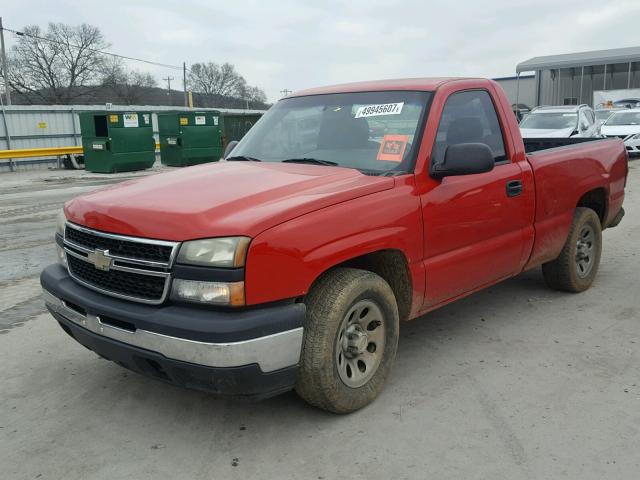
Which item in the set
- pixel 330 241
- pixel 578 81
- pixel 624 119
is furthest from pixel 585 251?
pixel 578 81

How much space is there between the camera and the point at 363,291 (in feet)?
10.6

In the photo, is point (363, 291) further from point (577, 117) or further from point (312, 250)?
point (577, 117)

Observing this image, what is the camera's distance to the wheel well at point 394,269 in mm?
3555

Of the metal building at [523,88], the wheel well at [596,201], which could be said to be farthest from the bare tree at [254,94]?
the wheel well at [596,201]

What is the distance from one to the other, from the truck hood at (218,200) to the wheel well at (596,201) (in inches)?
117

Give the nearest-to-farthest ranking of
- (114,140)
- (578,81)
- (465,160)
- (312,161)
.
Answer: (465,160)
(312,161)
(114,140)
(578,81)

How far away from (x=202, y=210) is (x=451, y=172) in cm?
155

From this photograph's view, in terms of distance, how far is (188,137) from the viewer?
2181 cm

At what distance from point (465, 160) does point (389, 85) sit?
0.94 m

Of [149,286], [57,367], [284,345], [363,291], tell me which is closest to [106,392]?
[57,367]

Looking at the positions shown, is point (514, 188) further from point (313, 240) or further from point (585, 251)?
point (313, 240)

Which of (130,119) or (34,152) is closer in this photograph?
(130,119)

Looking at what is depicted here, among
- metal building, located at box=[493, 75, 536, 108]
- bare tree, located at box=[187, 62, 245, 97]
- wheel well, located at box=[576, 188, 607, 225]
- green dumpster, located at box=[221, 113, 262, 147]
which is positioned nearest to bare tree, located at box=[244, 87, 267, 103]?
bare tree, located at box=[187, 62, 245, 97]

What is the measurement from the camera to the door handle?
4297 mm
